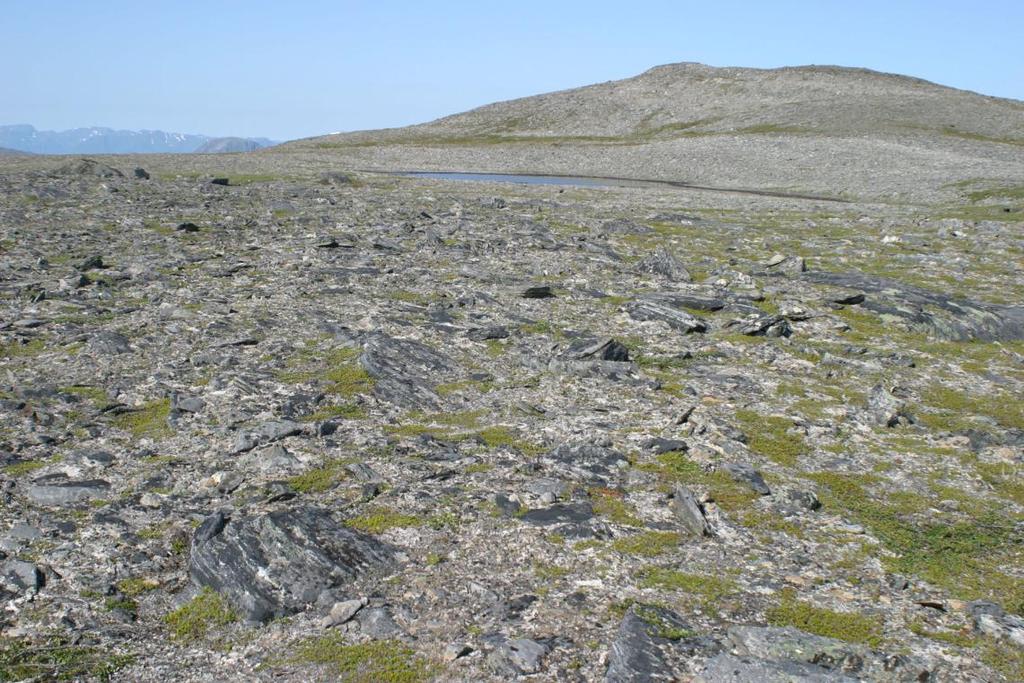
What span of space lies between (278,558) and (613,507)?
4695mm

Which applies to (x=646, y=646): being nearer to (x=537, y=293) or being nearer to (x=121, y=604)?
(x=121, y=604)

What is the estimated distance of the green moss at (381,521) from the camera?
1151 centimetres

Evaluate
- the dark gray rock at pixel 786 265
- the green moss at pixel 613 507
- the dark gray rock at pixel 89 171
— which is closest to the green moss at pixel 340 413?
the green moss at pixel 613 507

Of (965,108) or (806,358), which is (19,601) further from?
(965,108)

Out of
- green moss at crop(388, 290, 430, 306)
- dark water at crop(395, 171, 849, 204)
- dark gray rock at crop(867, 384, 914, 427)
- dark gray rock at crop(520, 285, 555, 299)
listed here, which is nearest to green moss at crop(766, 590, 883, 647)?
dark gray rock at crop(867, 384, 914, 427)

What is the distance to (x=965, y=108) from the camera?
10219 cm

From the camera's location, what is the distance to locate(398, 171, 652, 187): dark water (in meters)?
66.2

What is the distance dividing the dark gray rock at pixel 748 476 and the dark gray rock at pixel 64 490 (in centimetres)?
931

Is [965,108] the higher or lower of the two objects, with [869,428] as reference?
higher

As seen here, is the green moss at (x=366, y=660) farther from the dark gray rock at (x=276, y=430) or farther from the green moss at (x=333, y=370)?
the green moss at (x=333, y=370)

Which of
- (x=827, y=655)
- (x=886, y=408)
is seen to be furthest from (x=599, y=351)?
(x=827, y=655)

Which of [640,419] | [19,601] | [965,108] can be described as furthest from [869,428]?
[965,108]

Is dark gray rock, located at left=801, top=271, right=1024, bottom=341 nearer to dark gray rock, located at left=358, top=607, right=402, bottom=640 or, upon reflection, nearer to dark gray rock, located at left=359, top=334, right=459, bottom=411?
dark gray rock, located at left=359, top=334, right=459, bottom=411

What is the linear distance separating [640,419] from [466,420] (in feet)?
10.5
